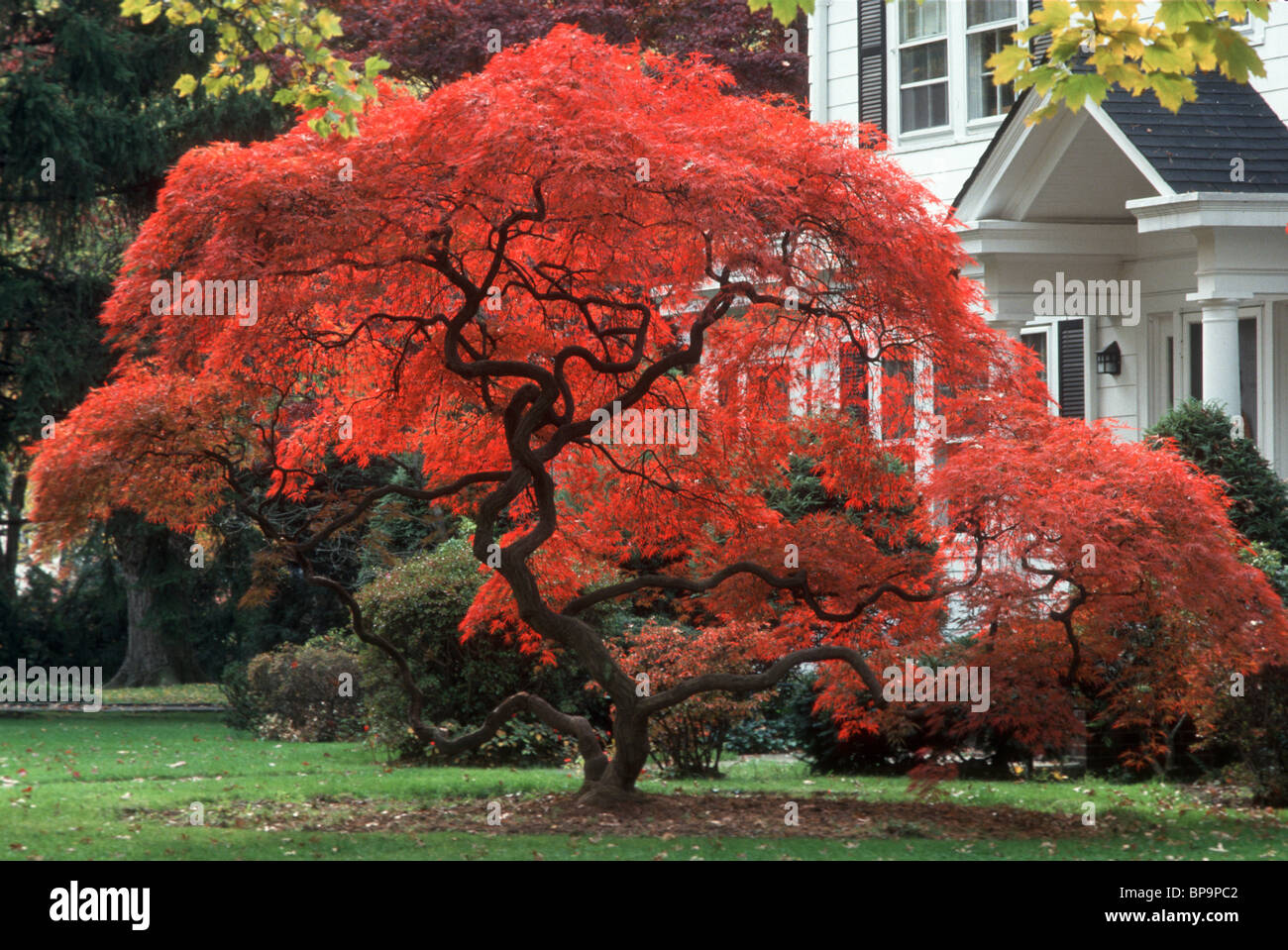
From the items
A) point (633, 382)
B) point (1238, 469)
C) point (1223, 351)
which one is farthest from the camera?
point (1223, 351)

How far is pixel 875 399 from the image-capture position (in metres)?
12.6

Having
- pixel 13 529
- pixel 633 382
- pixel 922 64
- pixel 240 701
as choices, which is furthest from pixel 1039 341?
pixel 13 529

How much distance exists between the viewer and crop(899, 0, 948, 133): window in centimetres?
1894

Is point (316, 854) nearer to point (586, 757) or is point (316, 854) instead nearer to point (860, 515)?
point (586, 757)

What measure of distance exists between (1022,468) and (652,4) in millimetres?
21847

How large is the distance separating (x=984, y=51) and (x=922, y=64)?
0.88 m

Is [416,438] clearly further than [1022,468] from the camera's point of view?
Yes

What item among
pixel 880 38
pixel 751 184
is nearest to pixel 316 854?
pixel 751 184

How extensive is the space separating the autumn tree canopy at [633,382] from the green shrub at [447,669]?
2.61 meters

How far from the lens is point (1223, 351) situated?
49.1 feet

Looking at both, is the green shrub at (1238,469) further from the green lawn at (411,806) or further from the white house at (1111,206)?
the green lawn at (411,806)

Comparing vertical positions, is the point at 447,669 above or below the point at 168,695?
above

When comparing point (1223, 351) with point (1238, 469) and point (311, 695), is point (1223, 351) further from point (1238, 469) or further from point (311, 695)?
point (311, 695)

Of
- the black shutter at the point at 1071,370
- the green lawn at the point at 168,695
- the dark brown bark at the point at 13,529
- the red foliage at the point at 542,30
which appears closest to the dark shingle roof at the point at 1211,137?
the black shutter at the point at 1071,370
